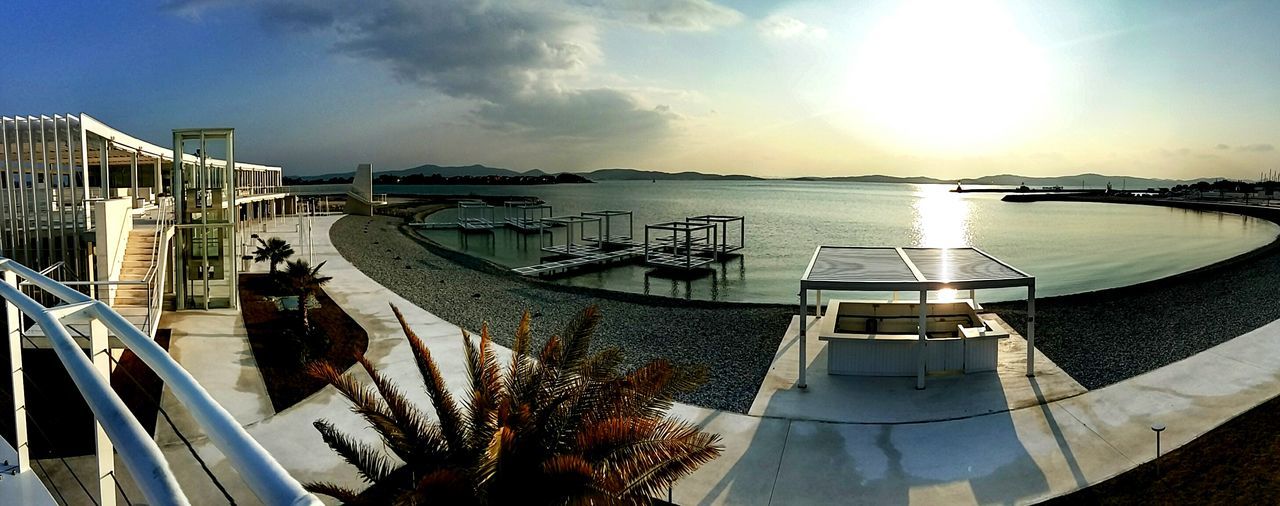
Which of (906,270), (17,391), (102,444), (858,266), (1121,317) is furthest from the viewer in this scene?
(1121,317)

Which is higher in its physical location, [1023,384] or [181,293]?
[181,293]

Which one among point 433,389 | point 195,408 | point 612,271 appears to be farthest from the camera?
point 612,271

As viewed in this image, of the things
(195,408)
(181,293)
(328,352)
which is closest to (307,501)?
(195,408)

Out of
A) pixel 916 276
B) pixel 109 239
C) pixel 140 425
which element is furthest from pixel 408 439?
pixel 109 239

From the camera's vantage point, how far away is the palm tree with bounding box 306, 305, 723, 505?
5.18 metres

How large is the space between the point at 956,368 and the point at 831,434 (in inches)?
156

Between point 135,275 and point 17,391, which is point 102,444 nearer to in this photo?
point 17,391

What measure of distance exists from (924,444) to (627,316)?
1024cm

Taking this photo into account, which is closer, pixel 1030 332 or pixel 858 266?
pixel 1030 332

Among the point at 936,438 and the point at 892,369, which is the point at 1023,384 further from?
the point at 936,438

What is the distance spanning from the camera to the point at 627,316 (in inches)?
737

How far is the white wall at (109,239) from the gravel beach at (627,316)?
6.58m

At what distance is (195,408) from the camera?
1.74 m

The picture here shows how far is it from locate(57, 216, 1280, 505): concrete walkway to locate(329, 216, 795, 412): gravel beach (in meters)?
1.70
